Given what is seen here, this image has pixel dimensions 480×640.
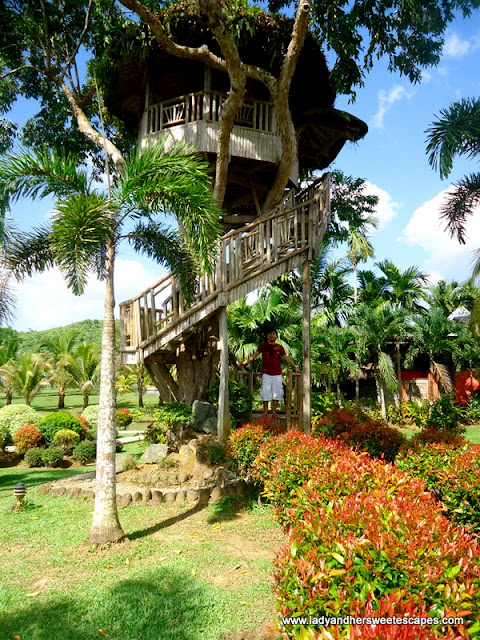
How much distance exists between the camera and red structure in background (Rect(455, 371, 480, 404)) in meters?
21.5

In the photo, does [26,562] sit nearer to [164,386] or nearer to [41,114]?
[164,386]

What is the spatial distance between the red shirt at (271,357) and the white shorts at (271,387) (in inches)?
4.4

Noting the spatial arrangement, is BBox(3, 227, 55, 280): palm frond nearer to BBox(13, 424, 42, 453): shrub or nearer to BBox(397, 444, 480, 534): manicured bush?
BBox(397, 444, 480, 534): manicured bush

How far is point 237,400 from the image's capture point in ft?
35.3

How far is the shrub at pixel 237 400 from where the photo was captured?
10.7 metres

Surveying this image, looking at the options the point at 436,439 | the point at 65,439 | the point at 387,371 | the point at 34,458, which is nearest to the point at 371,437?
the point at 436,439

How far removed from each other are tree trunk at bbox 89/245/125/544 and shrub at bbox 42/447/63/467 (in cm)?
671

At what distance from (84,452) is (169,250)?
7.50 meters

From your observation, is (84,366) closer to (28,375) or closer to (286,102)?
(28,375)

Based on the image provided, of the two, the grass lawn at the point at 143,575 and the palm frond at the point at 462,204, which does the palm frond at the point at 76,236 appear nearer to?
the grass lawn at the point at 143,575

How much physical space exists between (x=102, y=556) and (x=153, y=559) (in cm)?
64

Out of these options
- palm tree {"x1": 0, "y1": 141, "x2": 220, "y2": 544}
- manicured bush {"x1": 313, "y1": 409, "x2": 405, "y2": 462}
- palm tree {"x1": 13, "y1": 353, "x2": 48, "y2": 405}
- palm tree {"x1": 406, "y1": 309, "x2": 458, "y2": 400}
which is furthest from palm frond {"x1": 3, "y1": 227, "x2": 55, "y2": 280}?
palm tree {"x1": 13, "y1": 353, "x2": 48, "y2": 405}

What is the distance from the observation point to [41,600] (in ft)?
14.5

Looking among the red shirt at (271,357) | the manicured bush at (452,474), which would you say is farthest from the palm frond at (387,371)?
the manicured bush at (452,474)
